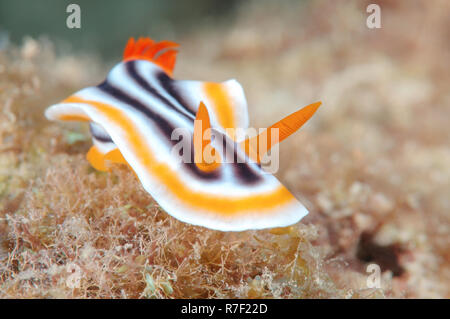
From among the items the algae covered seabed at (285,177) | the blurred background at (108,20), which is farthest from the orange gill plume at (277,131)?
the blurred background at (108,20)

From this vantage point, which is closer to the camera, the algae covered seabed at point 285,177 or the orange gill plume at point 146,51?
the algae covered seabed at point 285,177

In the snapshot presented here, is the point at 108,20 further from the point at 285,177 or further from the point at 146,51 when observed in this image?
the point at 285,177

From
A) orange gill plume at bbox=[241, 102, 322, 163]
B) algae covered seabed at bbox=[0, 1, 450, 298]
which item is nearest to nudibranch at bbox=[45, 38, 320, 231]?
orange gill plume at bbox=[241, 102, 322, 163]

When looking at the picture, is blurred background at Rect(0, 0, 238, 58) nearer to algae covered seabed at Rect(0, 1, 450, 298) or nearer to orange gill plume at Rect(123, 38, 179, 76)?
algae covered seabed at Rect(0, 1, 450, 298)

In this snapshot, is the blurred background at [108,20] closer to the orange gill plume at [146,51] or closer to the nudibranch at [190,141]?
the orange gill plume at [146,51]

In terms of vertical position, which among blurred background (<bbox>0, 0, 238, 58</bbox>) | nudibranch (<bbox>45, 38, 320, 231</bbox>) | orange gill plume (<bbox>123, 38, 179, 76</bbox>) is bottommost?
nudibranch (<bbox>45, 38, 320, 231</bbox>)

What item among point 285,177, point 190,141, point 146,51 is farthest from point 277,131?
point 285,177
